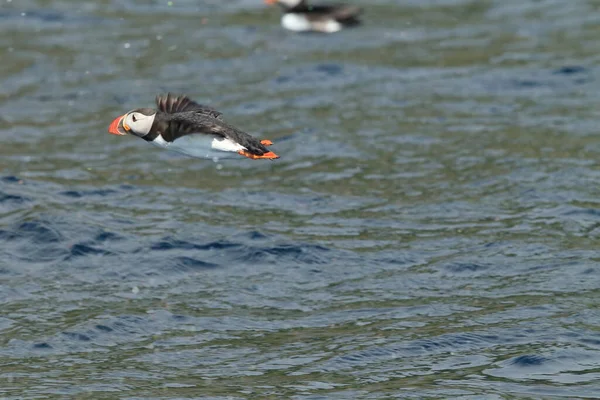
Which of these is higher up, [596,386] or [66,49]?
[66,49]

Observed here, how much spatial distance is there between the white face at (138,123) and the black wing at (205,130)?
17cm

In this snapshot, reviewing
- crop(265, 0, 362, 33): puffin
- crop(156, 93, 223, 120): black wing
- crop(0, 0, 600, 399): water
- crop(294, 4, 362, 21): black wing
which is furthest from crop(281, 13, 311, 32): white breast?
crop(156, 93, 223, 120): black wing

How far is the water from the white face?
2.11 meters

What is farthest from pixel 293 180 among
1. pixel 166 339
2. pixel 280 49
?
pixel 280 49

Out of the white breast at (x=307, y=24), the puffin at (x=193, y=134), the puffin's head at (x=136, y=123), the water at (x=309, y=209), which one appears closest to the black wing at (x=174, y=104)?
the puffin at (x=193, y=134)

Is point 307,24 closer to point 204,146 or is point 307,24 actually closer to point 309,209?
point 309,209

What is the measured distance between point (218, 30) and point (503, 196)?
980cm

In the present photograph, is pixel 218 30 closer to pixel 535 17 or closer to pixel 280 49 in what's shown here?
pixel 280 49

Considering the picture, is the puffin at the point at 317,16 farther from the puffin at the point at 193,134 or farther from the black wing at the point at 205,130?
the black wing at the point at 205,130

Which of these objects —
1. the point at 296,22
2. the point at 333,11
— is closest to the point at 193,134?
the point at 333,11

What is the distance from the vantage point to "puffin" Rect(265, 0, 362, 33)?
811 inches

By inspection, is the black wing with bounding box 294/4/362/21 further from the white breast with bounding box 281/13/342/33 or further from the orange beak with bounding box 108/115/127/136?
the orange beak with bounding box 108/115/127/136

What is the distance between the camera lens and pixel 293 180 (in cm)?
1555

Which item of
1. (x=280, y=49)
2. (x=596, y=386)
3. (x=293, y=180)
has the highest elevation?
(x=280, y=49)
